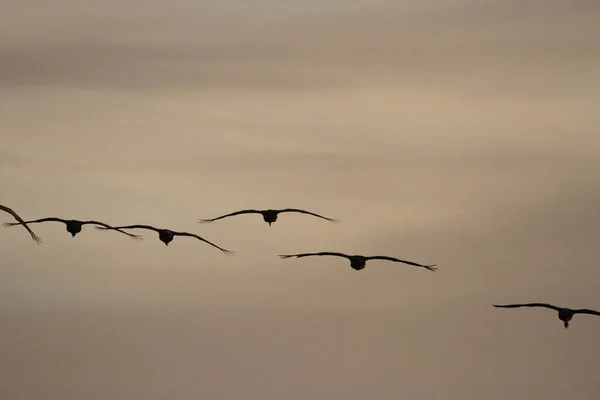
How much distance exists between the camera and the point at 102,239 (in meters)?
4.70

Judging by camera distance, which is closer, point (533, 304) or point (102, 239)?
point (533, 304)

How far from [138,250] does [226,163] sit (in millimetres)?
557

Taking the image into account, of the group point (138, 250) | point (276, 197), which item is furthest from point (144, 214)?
point (276, 197)

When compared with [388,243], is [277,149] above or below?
above

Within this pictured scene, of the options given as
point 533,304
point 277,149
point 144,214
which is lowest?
point 533,304

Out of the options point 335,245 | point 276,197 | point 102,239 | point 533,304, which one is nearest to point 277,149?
point 276,197

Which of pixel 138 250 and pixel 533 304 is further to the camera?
pixel 138 250

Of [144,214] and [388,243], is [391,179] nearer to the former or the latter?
[388,243]

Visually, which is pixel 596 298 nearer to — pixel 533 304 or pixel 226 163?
pixel 533 304

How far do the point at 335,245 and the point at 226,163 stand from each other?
608 mm

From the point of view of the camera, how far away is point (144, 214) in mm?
4625

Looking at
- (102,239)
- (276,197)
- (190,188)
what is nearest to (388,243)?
(276,197)

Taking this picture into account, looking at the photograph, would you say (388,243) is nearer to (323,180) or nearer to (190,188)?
(323,180)

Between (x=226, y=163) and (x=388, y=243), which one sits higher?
(x=226, y=163)
